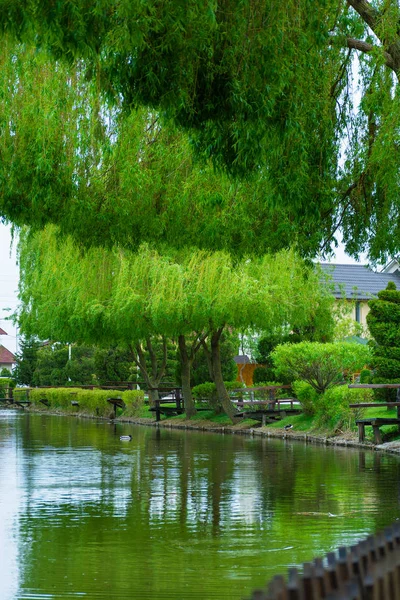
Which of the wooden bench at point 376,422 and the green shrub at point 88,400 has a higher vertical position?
the green shrub at point 88,400

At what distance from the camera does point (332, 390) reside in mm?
31750

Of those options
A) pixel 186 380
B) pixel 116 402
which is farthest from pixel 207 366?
pixel 186 380

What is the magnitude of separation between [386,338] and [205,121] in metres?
21.2

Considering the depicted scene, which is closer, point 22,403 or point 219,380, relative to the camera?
point 219,380

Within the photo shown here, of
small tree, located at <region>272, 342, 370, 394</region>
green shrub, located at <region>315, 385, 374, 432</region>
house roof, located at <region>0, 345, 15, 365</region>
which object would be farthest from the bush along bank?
house roof, located at <region>0, 345, 15, 365</region>

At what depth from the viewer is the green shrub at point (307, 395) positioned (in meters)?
34.3

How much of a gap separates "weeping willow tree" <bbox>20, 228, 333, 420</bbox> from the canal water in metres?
9.71

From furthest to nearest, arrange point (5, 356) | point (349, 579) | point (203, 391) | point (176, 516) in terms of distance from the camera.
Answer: point (5, 356) → point (203, 391) → point (176, 516) → point (349, 579)

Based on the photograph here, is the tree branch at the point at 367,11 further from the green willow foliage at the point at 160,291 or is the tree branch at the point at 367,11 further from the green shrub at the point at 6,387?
the green shrub at the point at 6,387

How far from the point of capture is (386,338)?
3203cm

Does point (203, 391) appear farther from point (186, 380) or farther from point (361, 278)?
point (361, 278)

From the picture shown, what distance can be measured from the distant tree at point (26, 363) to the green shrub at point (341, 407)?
53.6 metres

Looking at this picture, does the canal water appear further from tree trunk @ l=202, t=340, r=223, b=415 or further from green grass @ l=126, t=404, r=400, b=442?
tree trunk @ l=202, t=340, r=223, b=415

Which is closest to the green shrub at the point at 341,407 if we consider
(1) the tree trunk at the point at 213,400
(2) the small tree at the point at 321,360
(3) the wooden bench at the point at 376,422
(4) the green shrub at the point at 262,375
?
(2) the small tree at the point at 321,360
